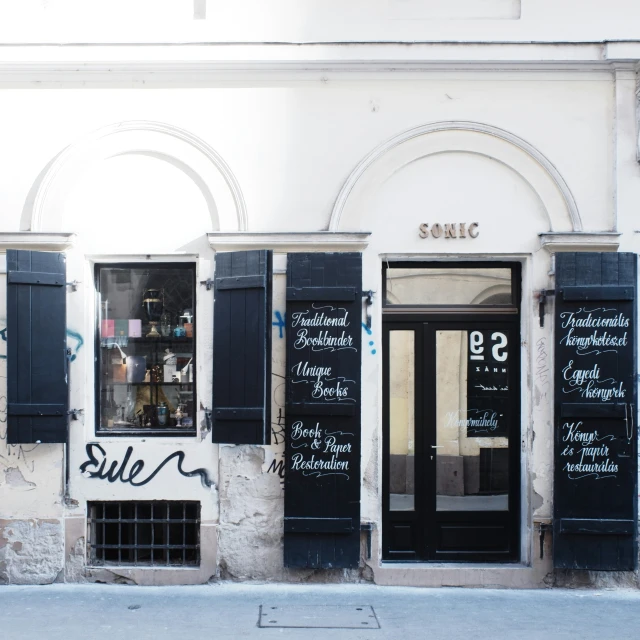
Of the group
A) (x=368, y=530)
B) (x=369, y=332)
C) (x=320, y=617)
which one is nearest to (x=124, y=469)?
(x=320, y=617)

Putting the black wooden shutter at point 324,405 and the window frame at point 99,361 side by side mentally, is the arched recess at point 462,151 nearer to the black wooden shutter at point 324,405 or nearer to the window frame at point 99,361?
the black wooden shutter at point 324,405

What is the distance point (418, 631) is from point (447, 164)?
400 centimetres

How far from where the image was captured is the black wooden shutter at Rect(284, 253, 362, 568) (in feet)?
18.8

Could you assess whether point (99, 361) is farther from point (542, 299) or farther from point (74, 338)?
point (542, 299)

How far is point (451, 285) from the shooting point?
239 inches

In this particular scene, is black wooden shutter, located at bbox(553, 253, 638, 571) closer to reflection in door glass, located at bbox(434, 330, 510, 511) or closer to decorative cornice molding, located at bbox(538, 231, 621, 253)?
decorative cornice molding, located at bbox(538, 231, 621, 253)

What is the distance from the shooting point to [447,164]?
5902mm

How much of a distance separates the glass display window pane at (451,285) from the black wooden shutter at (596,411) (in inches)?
21.6

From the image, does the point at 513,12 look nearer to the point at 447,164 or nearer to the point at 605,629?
the point at 447,164

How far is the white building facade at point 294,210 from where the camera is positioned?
5.73 metres

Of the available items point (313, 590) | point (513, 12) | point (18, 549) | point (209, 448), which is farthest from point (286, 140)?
point (18, 549)

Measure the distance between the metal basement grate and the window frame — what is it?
64 centimetres

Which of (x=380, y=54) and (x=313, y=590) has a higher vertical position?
(x=380, y=54)

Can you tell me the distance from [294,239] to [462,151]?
177 cm
